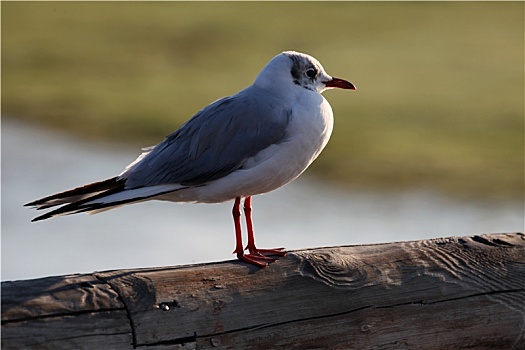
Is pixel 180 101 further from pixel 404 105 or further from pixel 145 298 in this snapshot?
pixel 145 298

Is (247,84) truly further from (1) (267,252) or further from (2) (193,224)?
(1) (267,252)

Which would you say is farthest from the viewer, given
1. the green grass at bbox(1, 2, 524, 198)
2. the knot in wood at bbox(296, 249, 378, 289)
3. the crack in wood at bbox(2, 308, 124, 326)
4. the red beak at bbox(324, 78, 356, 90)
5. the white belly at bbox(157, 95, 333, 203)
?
the green grass at bbox(1, 2, 524, 198)

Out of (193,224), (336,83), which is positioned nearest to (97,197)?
(336,83)

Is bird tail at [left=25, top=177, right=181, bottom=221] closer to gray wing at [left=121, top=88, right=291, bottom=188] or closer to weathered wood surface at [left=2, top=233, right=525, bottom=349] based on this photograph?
gray wing at [left=121, top=88, right=291, bottom=188]

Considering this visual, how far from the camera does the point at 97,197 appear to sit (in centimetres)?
271

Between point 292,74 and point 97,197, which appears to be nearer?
point 97,197

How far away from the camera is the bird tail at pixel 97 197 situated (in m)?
2.62

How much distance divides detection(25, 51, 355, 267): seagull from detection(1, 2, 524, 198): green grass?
394 centimetres

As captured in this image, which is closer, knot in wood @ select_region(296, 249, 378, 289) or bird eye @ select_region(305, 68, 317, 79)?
knot in wood @ select_region(296, 249, 378, 289)

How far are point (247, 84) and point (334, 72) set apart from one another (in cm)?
62

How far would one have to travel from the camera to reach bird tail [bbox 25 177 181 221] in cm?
262

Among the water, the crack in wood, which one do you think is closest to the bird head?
the crack in wood

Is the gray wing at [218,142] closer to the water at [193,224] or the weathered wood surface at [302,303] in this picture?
the weathered wood surface at [302,303]

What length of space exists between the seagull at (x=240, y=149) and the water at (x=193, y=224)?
8.52 feet
